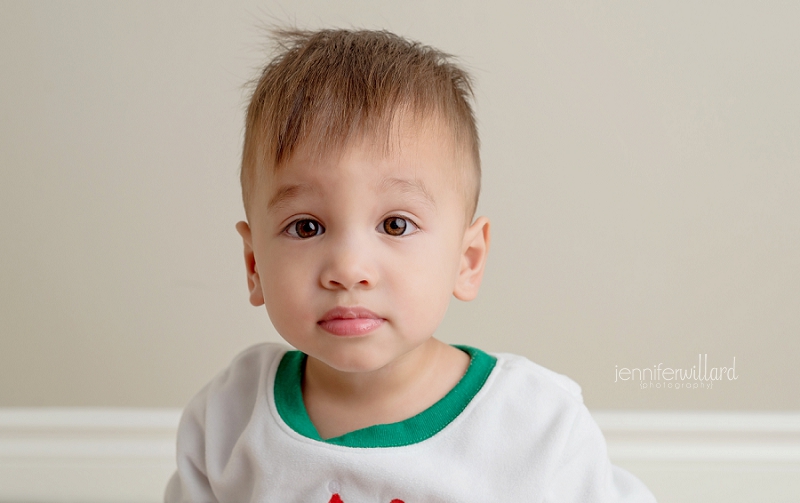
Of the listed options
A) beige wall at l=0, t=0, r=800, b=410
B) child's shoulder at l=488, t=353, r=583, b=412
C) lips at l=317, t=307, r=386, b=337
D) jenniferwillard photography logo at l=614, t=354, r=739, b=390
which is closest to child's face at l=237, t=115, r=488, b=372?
lips at l=317, t=307, r=386, b=337

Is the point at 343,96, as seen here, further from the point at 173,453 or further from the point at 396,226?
the point at 173,453

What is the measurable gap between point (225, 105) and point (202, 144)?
85 mm

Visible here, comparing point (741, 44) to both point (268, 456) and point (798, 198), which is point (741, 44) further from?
point (268, 456)

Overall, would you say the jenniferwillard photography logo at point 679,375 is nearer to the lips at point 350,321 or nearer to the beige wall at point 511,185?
the beige wall at point 511,185

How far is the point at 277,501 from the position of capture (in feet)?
3.29

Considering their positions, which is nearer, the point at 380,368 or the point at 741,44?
the point at 380,368

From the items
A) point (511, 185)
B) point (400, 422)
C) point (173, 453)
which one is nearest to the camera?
point (400, 422)

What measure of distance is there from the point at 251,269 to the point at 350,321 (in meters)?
0.22

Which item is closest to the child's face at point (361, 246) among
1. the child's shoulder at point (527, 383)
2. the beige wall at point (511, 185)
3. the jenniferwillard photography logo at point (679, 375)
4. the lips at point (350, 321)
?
the lips at point (350, 321)

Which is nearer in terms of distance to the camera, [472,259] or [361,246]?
[361,246]

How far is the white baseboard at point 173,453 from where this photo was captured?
5.07 feet

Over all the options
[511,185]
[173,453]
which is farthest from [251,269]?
[173,453]

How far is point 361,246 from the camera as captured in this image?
895mm

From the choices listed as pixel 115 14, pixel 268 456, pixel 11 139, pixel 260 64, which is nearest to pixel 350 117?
pixel 268 456
